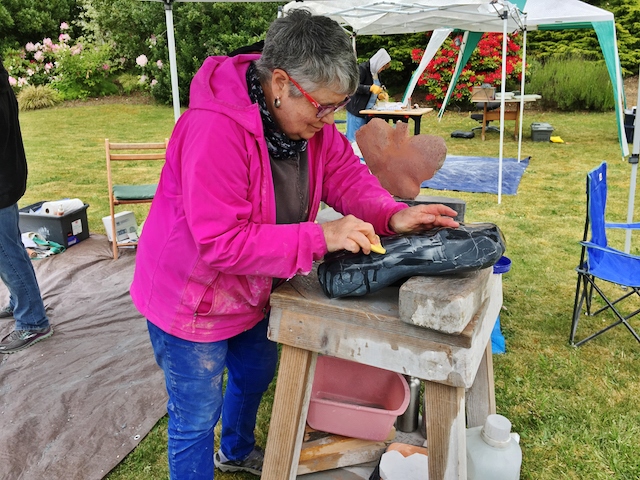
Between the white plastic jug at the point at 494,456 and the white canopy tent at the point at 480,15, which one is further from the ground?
the white canopy tent at the point at 480,15

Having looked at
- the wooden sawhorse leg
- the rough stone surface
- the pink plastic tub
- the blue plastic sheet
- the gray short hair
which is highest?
the gray short hair

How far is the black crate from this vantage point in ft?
15.3

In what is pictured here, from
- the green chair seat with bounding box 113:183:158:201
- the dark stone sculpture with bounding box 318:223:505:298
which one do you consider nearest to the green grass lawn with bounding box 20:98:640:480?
the green chair seat with bounding box 113:183:158:201

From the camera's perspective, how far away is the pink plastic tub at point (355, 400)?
2.02 metres

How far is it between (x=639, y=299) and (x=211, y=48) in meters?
12.7

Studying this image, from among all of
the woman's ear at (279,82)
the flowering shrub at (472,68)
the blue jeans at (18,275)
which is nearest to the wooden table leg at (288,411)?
the woman's ear at (279,82)

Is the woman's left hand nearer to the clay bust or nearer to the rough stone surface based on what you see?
the rough stone surface

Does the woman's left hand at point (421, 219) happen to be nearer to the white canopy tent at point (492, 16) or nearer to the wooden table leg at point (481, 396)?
the wooden table leg at point (481, 396)

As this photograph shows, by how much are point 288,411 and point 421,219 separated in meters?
0.71

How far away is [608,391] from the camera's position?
8.96 feet

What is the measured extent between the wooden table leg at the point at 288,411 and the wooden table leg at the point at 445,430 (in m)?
0.37

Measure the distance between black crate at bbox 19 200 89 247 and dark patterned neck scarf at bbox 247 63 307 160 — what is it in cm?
383

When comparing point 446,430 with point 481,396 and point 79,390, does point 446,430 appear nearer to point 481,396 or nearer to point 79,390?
point 481,396

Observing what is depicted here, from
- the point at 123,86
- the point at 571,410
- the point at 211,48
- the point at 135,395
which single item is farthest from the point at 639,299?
the point at 123,86
